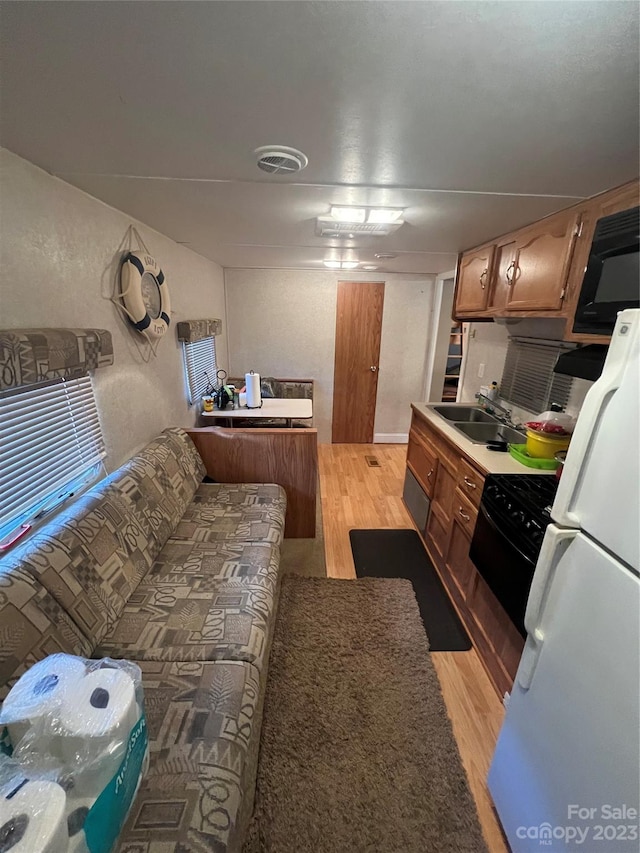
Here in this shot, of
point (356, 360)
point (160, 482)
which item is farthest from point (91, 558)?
point (356, 360)

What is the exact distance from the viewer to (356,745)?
1351 millimetres

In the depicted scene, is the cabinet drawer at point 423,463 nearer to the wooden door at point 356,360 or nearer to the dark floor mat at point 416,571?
the dark floor mat at point 416,571

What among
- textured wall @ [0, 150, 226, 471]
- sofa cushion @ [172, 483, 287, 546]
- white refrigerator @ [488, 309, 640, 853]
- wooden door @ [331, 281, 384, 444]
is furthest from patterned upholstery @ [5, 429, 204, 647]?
wooden door @ [331, 281, 384, 444]

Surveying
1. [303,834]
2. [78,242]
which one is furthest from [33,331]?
[303,834]

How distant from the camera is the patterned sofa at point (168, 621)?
2.83 feet

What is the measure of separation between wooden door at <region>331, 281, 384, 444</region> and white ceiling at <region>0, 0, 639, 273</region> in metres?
2.68

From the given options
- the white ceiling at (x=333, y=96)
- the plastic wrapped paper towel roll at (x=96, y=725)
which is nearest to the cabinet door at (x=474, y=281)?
the white ceiling at (x=333, y=96)

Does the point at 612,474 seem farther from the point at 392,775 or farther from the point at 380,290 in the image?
the point at 380,290

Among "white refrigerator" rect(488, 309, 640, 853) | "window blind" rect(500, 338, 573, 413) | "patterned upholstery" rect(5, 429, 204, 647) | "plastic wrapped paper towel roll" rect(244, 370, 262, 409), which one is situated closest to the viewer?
"white refrigerator" rect(488, 309, 640, 853)

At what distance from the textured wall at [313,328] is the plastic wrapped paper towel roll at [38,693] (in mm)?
3718

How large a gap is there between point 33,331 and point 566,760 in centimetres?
204

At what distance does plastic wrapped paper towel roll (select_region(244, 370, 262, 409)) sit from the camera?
2930 mm

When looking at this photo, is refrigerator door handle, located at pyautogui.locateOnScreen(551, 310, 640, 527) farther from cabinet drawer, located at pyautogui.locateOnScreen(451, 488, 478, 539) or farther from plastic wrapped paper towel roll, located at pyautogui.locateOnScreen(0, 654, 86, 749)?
plastic wrapped paper towel roll, located at pyautogui.locateOnScreen(0, 654, 86, 749)

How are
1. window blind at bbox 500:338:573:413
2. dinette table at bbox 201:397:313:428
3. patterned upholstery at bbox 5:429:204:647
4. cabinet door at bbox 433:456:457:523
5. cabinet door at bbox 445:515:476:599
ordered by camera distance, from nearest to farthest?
1. patterned upholstery at bbox 5:429:204:647
2. cabinet door at bbox 445:515:476:599
3. window blind at bbox 500:338:573:413
4. cabinet door at bbox 433:456:457:523
5. dinette table at bbox 201:397:313:428
